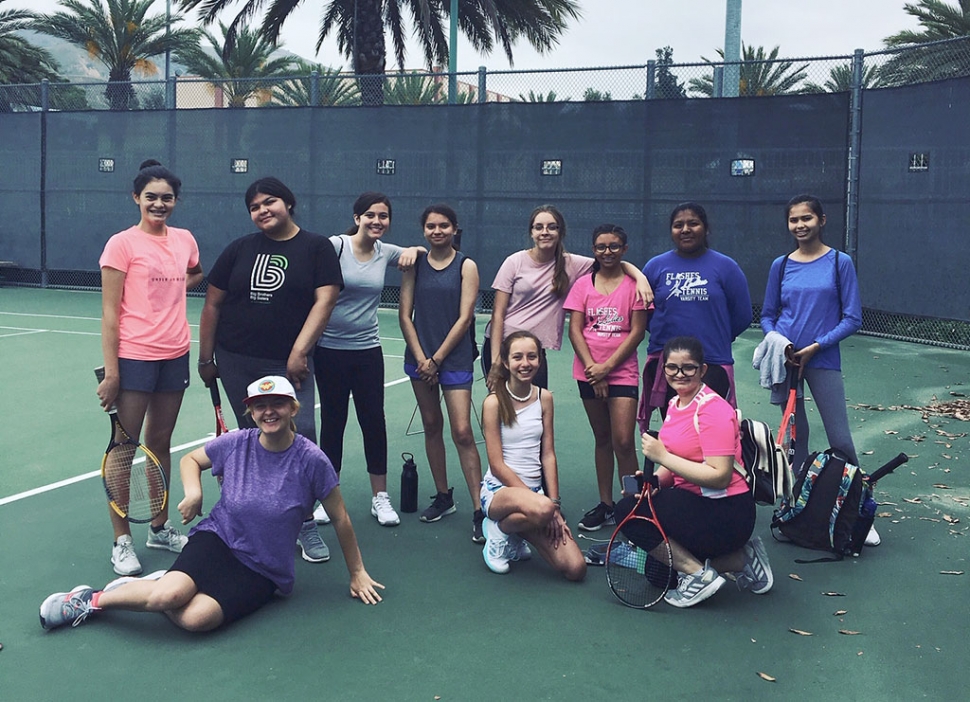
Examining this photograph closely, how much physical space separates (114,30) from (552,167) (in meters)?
21.2

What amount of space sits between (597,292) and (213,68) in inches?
1299

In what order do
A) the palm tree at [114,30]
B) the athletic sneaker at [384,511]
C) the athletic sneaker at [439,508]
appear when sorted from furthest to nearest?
the palm tree at [114,30]
the athletic sneaker at [439,508]
the athletic sneaker at [384,511]

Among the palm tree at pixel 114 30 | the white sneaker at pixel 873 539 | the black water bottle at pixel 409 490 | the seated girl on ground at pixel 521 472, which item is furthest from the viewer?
the palm tree at pixel 114 30

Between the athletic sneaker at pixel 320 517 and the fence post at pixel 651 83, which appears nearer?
the athletic sneaker at pixel 320 517

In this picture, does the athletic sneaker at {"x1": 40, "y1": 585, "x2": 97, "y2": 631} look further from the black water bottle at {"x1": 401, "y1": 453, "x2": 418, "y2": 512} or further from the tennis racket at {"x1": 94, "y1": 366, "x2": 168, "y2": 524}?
the black water bottle at {"x1": 401, "y1": 453, "x2": 418, "y2": 512}

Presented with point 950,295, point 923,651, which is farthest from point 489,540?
point 950,295

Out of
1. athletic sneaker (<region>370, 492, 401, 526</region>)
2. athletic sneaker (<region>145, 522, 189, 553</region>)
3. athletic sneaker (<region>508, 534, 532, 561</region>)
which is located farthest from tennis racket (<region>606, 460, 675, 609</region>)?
athletic sneaker (<region>145, 522, 189, 553</region>)

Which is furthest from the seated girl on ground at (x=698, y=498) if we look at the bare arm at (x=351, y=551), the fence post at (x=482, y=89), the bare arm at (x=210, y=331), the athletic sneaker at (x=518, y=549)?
the fence post at (x=482, y=89)

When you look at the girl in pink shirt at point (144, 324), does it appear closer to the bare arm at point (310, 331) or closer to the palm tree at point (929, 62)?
the bare arm at point (310, 331)

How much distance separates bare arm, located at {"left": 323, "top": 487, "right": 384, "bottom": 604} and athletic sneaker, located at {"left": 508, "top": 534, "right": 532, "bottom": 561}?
65cm

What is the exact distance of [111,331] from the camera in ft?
14.9

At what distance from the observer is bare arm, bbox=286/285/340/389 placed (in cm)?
470

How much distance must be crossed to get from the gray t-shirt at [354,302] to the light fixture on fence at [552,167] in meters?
9.30

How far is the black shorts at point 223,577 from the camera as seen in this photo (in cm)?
396
